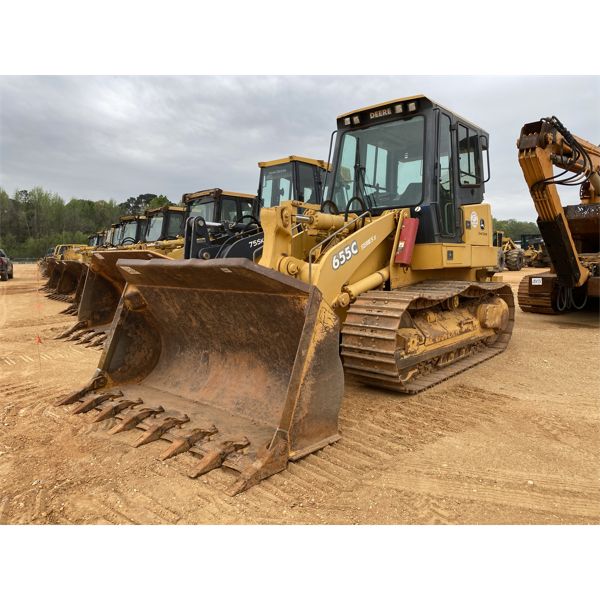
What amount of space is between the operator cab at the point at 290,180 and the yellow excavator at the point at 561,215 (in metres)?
3.74

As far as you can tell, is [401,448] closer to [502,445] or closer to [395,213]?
[502,445]

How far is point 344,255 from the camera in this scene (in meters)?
4.54

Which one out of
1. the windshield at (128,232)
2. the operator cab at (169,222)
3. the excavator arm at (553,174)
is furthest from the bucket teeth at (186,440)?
the windshield at (128,232)

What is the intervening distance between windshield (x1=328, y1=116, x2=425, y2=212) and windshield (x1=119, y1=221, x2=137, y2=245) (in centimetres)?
1215

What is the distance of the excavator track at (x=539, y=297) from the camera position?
31.8 ft

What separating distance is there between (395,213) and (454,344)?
160 centimetres

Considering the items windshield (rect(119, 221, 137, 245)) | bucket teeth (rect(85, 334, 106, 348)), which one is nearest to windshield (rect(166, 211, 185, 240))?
windshield (rect(119, 221, 137, 245))

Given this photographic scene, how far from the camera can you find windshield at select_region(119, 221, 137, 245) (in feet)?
54.6

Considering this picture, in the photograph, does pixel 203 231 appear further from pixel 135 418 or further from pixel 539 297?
pixel 539 297

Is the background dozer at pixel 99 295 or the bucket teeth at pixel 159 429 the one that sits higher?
the background dozer at pixel 99 295

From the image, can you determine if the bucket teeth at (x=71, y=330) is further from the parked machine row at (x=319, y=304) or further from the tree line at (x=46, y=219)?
the tree line at (x=46, y=219)

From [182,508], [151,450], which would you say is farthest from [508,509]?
[151,450]

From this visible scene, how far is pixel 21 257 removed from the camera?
42.0 meters

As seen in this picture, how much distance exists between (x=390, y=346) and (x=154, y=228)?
12.4 m
